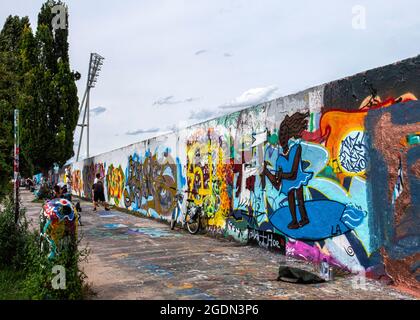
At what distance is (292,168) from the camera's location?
25.1ft

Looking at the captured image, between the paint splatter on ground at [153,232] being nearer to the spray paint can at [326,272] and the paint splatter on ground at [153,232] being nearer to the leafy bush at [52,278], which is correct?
the spray paint can at [326,272]

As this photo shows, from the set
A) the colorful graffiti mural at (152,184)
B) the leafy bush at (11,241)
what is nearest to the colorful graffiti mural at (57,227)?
the leafy bush at (11,241)

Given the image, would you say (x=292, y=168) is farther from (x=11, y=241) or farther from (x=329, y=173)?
(x=11, y=241)

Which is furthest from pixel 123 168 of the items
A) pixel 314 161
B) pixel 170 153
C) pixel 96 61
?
pixel 96 61

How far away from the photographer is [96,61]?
119ft

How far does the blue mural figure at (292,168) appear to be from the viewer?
289 inches

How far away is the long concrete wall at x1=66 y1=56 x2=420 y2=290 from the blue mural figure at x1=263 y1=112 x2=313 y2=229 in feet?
0.06

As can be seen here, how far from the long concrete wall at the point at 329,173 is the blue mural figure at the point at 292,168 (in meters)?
0.02

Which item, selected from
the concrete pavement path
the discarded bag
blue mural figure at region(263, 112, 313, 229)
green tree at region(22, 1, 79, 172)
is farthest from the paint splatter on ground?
green tree at region(22, 1, 79, 172)

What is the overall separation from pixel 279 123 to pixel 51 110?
1977 centimetres

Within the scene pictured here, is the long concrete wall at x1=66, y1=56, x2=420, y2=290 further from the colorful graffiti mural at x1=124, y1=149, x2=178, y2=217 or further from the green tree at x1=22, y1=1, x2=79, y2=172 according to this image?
the green tree at x1=22, y1=1, x2=79, y2=172

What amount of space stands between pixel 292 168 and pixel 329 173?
109 cm

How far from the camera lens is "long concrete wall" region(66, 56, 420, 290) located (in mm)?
5363

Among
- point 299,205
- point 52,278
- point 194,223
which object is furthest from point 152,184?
point 52,278
